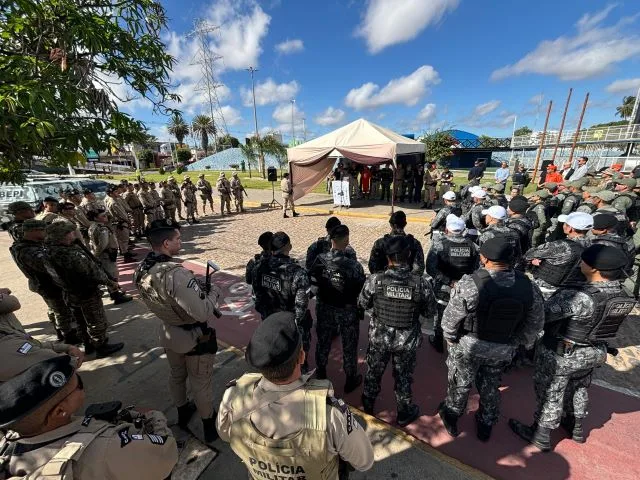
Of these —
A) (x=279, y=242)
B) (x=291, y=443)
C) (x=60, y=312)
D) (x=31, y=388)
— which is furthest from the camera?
(x=60, y=312)

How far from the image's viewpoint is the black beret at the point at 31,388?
1.08 meters

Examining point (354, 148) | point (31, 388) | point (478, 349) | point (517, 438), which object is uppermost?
point (354, 148)

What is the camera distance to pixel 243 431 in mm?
1334

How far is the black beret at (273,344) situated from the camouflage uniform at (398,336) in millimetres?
1473

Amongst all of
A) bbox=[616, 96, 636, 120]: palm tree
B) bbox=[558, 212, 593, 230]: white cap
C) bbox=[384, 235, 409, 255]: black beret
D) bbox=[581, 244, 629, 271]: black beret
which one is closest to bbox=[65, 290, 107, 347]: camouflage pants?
bbox=[384, 235, 409, 255]: black beret

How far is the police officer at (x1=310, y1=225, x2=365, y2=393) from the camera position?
122 inches

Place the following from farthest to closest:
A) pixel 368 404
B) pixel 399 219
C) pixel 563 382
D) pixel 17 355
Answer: pixel 399 219 → pixel 368 404 → pixel 563 382 → pixel 17 355

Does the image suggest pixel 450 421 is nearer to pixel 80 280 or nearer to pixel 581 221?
pixel 581 221

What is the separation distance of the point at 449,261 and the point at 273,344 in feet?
10.2

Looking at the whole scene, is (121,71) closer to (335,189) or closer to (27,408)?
(27,408)

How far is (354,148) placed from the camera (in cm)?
1091

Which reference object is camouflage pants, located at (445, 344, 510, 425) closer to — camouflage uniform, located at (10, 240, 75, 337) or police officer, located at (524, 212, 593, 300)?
police officer, located at (524, 212, 593, 300)

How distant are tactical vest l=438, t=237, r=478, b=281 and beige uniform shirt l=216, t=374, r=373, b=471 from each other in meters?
2.84

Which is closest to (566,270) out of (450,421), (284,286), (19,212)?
(450,421)
